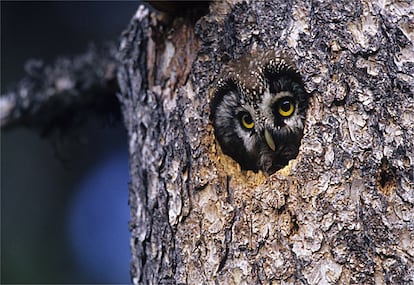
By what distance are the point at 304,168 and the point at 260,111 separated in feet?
0.91

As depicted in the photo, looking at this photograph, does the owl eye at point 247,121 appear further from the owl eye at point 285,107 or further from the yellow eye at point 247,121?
the owl eye at point 285,107

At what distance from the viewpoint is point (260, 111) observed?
213cm

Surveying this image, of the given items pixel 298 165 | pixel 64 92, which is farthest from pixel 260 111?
pixel 64 92

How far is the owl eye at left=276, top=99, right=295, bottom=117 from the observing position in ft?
6.84

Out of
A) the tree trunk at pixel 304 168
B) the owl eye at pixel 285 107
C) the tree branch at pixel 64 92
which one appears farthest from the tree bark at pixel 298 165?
the tree branch at pixel 64 92

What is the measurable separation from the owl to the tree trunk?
0.12 ft

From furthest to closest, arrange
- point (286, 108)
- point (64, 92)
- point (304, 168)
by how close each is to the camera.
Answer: point (64, 92), point (286, 108), point (304, 168)

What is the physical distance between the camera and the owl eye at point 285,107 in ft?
6.84

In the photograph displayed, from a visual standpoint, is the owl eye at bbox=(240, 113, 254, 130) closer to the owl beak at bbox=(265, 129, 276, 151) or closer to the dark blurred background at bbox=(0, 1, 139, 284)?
the owl beak at bbox=(265, 129, 276, 151)

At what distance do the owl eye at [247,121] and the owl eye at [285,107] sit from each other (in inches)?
4.0

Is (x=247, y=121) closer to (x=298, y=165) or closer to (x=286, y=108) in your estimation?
(x=286, y=108)

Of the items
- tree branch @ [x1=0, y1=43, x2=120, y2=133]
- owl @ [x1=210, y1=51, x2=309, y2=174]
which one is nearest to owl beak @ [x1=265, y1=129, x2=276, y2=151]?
owl @ [x1=210, y1=51, x2=309, y2=174]

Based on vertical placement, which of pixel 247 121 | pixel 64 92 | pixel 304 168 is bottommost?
pixel 304 168

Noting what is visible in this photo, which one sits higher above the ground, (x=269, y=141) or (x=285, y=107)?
(x=285, y=107)
